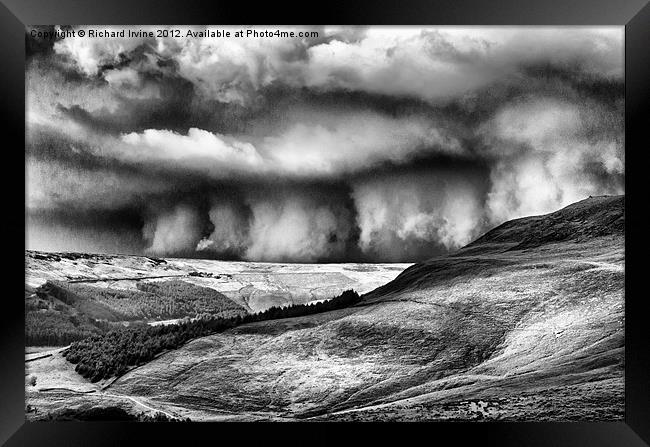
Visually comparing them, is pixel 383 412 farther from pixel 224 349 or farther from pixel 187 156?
pixel 187 156

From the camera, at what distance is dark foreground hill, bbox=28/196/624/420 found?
5516 millimetres

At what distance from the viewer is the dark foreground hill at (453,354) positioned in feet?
18.1

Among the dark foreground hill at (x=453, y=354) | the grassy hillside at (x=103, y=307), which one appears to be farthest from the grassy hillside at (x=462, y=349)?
the grassy hillside at (x=103, y=307)

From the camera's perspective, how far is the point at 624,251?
18.6 ft

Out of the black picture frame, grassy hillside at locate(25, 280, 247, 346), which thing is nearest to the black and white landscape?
grassy hillside at locate(25, 280, 247, 346)

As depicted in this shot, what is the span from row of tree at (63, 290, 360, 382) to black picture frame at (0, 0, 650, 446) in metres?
0.58

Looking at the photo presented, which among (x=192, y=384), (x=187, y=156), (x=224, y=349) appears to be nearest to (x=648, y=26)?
(x=187, y=156)

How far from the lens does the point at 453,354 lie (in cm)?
559
